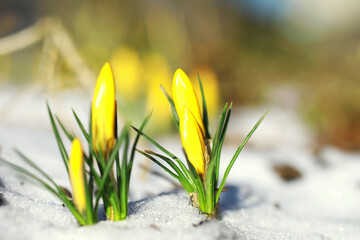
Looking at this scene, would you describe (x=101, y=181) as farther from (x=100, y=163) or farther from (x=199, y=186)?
(x=199, y=186)

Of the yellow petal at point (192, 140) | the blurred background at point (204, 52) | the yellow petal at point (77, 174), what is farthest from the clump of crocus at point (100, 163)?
the blurred background at point (204, 52)

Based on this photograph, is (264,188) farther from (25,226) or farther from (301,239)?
(25,226)

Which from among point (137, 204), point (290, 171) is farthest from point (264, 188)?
point (137, 204)

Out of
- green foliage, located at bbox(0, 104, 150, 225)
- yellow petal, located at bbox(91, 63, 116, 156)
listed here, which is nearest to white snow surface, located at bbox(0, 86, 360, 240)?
green foliage, located at bbox(0, 104, 150, 225)

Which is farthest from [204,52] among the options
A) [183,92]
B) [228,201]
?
[183,92]

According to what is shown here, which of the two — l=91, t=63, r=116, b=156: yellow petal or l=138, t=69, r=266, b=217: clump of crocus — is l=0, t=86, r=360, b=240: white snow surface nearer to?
l=138, t=69, r=266, b=217: clump of crocus

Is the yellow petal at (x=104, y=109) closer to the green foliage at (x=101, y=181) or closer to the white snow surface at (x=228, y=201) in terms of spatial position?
the green foliage at (x=101, y=181)
